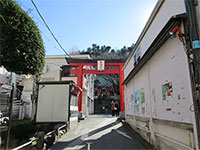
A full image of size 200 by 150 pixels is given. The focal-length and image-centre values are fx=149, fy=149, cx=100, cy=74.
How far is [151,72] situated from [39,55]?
163 inches

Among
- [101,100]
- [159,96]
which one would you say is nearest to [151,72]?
[159,96]

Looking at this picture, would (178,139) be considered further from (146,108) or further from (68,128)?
(68,128)

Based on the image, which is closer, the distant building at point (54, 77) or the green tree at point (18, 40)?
the green tree at point (18, 40)

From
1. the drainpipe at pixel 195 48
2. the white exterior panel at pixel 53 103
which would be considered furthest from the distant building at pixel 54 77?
the drainpipe at pixel 195 48

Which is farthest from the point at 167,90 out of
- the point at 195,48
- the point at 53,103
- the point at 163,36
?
the point at 53,103

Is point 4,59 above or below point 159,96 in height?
above

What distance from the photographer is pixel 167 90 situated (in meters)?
3.65

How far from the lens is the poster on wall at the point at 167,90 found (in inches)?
138

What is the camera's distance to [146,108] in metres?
5.29

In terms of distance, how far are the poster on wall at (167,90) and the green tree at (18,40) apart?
4477 millimetres

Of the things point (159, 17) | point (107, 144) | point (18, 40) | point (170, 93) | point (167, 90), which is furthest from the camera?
point (107, 144)

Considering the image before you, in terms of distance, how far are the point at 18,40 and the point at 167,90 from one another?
4.80 meters

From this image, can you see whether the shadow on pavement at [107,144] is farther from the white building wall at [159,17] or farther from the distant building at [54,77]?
the distant building at [54,77]

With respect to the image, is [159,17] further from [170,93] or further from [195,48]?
[195,48]
